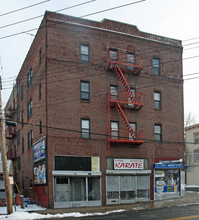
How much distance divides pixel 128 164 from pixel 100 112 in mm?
4927

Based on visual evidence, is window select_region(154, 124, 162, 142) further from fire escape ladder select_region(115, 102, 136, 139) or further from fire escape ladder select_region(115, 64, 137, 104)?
fire escape ladder select_region(115, 64, 137, 104)

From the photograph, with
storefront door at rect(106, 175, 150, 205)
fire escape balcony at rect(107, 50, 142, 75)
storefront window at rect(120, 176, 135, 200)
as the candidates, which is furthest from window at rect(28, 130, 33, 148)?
fire escape balcony at rect(107, 50, 142, 75)

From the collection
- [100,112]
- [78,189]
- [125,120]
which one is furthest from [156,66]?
[78,189]

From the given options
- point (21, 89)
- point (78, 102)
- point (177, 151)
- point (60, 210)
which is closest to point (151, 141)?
point (177, 151)

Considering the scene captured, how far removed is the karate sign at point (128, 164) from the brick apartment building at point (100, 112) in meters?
0.08

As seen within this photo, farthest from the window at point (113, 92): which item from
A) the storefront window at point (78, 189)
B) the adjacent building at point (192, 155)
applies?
the adjacent building at point (192, 155)

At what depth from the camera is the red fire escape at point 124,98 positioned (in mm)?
25125

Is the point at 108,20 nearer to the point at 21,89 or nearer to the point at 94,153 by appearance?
the point at 94,153

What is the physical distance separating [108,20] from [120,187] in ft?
46.6

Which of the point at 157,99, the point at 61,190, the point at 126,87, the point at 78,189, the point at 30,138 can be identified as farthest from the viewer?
the point at 30,138

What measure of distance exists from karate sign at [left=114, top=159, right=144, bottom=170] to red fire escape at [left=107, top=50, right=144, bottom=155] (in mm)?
1576

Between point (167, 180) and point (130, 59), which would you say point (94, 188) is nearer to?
point (167, 180)

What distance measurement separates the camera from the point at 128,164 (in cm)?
2536

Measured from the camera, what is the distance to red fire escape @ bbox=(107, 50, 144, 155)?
25.1 metres
